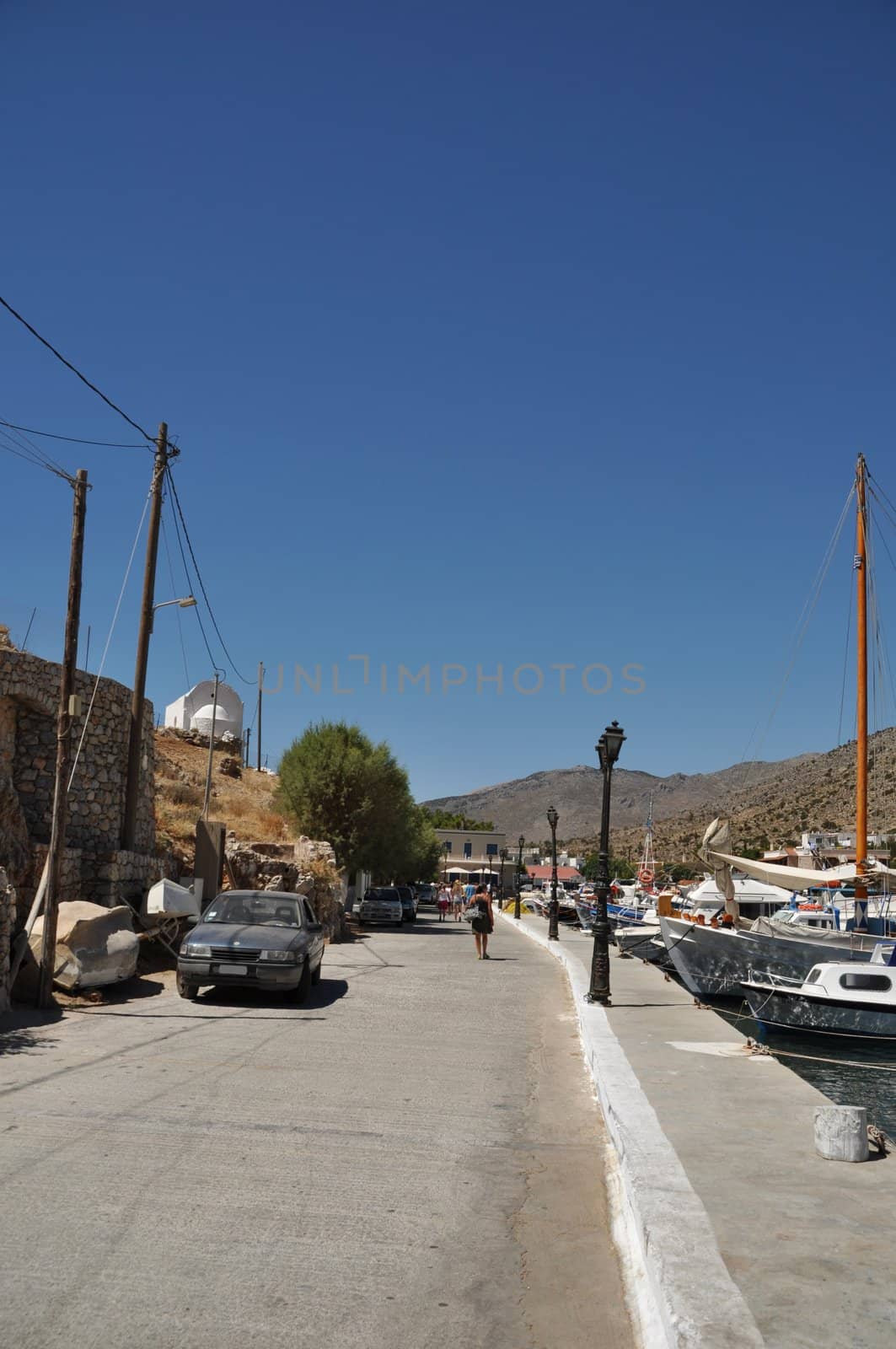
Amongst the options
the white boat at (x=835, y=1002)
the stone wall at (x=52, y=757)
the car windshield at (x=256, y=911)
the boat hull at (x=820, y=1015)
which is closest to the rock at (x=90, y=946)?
the car windshield at (x=256, y=911)

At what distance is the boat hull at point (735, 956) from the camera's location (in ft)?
76.7

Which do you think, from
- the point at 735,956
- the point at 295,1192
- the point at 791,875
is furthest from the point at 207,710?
the point at 295,1192

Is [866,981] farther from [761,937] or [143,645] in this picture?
[143,645]

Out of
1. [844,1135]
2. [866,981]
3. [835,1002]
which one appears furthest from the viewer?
[866,981]

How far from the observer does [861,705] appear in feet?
102

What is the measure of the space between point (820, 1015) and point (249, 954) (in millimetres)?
11681

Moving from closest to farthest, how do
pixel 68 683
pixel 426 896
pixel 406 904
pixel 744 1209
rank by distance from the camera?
pixel 744 1209 → pixel 68 683 → pixel 406 904 → pixel 426 896

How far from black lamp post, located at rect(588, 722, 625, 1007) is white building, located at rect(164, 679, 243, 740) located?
5321 centimetres

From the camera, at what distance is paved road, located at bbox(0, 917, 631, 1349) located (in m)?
4.35

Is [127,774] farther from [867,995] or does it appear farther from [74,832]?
[867,995]

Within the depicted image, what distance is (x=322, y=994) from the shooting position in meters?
16.2

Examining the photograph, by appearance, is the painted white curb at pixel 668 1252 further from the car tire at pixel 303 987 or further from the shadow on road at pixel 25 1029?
the car tire at pixel 303 987

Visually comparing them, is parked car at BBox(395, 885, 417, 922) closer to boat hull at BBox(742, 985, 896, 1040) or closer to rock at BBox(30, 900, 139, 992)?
boat hull at BBox(742, 985, 896, 1040)

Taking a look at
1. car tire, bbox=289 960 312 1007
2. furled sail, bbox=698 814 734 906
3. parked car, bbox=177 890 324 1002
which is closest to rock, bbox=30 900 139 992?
parked car, bbox=177 890 324 1002
